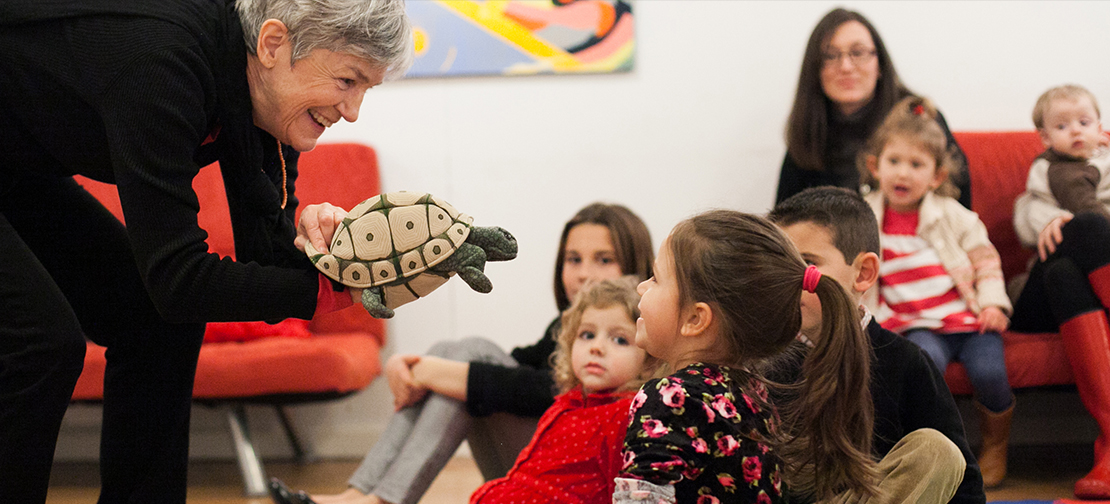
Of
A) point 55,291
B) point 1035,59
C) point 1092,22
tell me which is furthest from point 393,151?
point 1092,22

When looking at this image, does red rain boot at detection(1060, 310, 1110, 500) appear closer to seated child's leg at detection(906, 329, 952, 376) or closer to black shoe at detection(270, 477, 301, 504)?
seated child's leg at detection(906, 329, 952, 376)

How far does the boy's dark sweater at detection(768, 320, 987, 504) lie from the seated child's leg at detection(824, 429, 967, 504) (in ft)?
0.48

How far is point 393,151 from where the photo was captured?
3.16 m

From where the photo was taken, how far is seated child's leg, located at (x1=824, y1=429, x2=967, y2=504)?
121 centimetres

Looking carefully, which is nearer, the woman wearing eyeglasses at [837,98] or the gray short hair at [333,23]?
the gray short hair at [333,23]

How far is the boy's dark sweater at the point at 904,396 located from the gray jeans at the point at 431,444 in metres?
0.86

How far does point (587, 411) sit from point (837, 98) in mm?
1548

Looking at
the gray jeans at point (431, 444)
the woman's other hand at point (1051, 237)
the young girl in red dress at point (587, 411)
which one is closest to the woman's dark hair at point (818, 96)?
the woman's other hand at point (1051, 237)

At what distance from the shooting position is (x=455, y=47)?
3.07 metres

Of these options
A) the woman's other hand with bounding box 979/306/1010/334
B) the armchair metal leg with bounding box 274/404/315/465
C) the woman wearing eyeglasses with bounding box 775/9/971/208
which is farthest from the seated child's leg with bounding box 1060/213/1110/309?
the armchair metal leg with bounding box 274/404/315/465

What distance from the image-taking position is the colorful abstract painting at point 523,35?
3.02m

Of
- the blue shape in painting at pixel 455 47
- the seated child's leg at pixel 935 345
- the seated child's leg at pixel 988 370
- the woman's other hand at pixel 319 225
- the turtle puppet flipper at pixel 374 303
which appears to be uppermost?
the blue shape in painting at pixel 455 47

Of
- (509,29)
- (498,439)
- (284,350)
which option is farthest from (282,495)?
(509,29)

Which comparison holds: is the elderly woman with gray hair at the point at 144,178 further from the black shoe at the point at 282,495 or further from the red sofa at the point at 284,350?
the red sofa at the point at 284,350
